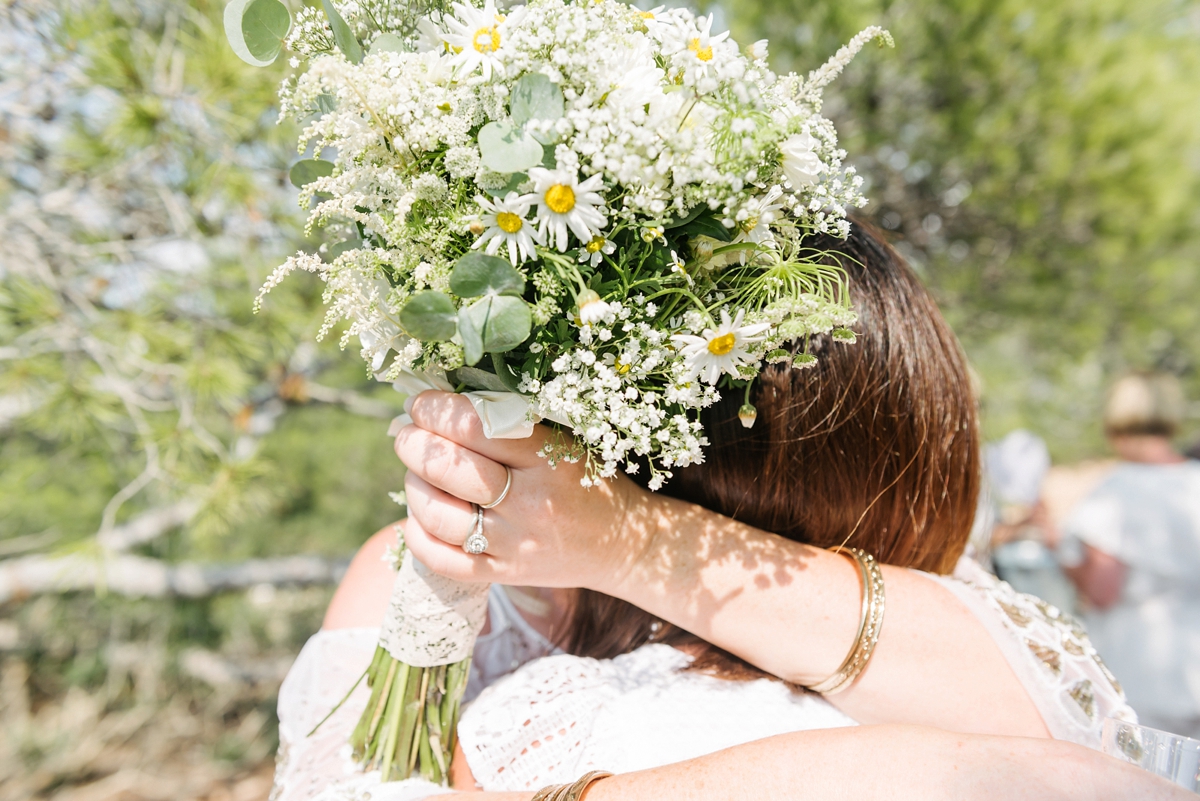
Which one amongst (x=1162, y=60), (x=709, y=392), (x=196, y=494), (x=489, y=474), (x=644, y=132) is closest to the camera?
(x=644, y=132)

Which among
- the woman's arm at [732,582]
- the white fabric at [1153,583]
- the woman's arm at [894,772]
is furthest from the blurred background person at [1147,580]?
the woman's arm at [894,772]

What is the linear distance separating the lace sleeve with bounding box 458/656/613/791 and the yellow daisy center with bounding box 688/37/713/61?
3.23 feet

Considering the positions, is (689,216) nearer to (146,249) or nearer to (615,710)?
(615,710)

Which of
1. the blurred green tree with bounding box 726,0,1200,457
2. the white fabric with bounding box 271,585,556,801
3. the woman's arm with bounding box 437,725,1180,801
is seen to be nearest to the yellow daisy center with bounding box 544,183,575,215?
the woman's arm with bounding box 437,725,1180,801

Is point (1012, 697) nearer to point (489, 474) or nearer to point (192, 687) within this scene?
point (489, 474)

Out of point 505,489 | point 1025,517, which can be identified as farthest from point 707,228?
point 1025,517

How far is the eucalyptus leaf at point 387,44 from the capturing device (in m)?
0.85

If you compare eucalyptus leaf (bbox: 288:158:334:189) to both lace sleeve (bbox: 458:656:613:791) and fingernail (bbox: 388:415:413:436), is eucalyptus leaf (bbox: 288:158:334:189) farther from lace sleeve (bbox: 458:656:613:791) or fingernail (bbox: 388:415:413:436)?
lace sleeve (bbox: 458:656:613:791)

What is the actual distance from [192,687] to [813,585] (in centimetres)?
363

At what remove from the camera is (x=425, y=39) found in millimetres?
878

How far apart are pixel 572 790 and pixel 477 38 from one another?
3.19 ft

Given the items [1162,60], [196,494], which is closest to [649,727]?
[196,494]

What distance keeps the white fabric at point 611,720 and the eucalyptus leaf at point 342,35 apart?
1.01 m

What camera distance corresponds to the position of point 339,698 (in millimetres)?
1258
